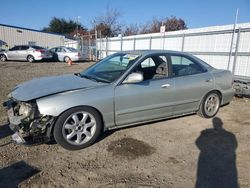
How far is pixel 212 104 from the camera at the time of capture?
537 cm

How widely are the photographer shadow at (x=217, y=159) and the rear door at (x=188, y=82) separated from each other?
64 cm

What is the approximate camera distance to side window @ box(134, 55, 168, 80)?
15.2 ft

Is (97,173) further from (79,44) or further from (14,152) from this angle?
(79,44)

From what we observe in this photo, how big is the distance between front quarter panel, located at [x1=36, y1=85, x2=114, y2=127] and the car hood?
0.43 ft

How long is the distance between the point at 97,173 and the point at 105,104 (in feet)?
3.75

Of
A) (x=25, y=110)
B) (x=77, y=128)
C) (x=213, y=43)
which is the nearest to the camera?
(x=25, y=110)

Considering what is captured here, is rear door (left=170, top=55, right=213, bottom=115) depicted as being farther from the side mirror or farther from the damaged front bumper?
the damaged front bumper

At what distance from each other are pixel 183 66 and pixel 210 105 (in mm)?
1117

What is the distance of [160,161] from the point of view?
3.45m

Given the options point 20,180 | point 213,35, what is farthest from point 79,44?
point 20,180

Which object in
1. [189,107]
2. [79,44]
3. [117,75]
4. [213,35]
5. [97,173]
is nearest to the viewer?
[97,173]

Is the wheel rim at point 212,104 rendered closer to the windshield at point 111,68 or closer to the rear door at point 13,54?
the windshield at point 111,68

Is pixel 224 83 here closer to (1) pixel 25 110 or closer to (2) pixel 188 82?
(2) pixel 188 82

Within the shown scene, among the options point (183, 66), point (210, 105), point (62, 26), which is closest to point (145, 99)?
point (183, 66)
